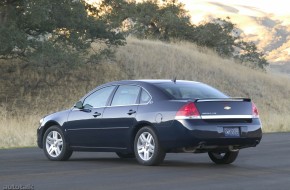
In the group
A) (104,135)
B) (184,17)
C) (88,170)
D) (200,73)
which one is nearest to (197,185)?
(88,170)

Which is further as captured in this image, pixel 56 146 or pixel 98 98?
pixel 56 146

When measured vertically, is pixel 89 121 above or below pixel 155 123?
below

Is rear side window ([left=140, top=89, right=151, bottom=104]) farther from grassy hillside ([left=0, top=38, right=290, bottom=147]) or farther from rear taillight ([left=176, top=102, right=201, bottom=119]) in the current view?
grassy hillside ([left=0, top=38, right=290, bottom=147])

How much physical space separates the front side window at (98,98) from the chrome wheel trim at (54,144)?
0.86 meters

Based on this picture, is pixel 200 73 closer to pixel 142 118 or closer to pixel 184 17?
pixel 184 17

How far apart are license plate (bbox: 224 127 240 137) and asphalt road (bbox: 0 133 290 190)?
0.56 metres

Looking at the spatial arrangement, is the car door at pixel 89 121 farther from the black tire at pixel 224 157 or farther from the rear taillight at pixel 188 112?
the black tire at pixel 224 157

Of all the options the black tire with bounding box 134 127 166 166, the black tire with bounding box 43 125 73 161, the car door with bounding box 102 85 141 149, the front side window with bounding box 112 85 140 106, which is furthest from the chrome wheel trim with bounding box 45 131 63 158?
the black tire with bounding box 134 127 166 166

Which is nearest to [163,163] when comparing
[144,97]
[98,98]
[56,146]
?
[144,97]

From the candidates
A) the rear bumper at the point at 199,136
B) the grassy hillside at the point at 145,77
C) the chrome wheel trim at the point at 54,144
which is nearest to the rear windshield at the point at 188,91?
the rear bumper at the point at 199,136

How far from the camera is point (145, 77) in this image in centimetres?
4284

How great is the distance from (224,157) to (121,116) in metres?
2.00

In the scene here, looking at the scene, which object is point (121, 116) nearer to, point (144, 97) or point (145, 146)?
point (144, 97)

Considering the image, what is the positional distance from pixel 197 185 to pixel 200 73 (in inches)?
1470
